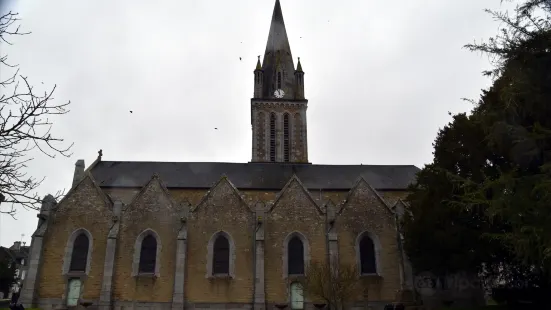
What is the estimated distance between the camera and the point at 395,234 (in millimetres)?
28078

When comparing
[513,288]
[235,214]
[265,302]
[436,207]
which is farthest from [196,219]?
[513,288]

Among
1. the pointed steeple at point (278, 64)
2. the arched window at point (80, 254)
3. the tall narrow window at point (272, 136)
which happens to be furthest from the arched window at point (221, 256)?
the pointed steeple at point (278, 64)

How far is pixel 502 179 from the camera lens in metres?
12.6

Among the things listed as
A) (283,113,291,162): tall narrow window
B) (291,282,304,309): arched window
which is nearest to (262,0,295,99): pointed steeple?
(283,113,291,162): tall narrow window

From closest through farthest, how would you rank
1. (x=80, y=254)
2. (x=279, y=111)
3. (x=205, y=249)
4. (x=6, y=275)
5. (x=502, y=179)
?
(x=502, y=179) → (x=205, y=249) → (x=80, y=254) → (x=6, y=275) → (x=279, y=111)

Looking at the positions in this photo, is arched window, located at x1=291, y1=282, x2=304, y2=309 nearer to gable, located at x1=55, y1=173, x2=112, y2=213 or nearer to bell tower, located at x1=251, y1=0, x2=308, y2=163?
gable, located at x1=55, y1=173, x2=112, y2=213

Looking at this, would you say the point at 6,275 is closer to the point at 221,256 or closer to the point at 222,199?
the point at 221,256

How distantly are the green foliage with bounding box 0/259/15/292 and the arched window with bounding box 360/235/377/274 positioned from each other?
31.5 metres

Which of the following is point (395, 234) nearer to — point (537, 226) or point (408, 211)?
point (408, 211)

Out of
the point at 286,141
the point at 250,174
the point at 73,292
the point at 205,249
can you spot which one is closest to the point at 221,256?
the point at 205,249

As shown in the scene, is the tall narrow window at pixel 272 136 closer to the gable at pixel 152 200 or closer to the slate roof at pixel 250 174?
the slate roof at pixel 250 174

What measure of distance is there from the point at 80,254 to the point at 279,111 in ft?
89.1

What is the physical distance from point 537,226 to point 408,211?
15.1 m

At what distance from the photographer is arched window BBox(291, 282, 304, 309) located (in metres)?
26.3
